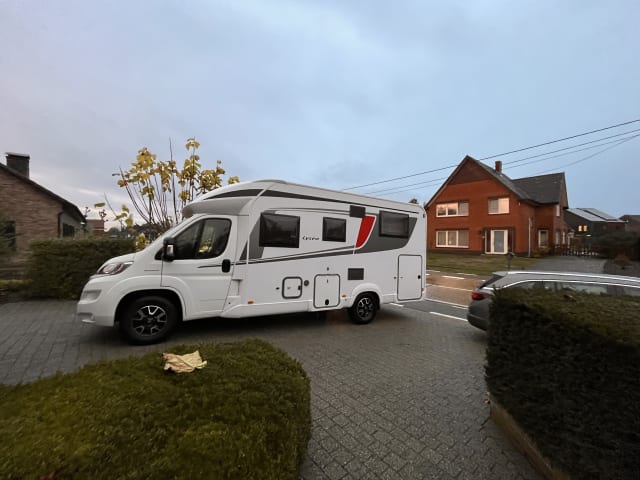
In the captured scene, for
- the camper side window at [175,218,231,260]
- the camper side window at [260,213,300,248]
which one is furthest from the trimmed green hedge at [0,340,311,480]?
the camper side window at [260,213,300,248]

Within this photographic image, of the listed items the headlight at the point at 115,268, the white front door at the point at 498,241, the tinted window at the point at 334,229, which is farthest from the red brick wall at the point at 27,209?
the white front door at the point at 498,241

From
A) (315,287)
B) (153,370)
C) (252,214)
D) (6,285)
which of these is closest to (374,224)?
(315,287)

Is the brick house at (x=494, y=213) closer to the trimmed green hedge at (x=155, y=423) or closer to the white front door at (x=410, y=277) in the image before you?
the white front door at (x=410, y=277)

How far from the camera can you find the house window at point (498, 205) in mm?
23984

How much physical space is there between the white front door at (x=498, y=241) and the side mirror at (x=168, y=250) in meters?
25.9

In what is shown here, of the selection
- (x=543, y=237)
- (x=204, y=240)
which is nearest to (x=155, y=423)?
(x=204, y=240)

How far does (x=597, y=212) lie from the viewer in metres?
50.4

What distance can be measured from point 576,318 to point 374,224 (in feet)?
15.2

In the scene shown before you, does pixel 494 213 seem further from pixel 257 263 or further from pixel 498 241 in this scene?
pixel 257 263

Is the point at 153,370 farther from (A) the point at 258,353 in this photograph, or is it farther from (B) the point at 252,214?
(B) the point at 252,214

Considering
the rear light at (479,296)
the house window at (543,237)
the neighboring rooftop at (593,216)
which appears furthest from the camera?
the neighboring rooftop at (593,216)

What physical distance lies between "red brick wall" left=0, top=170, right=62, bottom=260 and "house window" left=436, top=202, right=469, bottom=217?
95.3ft

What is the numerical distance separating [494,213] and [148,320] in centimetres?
2662

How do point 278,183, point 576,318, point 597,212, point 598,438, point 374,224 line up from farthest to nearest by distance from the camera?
point 597,212
point 374,224
point 278,183
point 576,318
point 598,438
